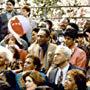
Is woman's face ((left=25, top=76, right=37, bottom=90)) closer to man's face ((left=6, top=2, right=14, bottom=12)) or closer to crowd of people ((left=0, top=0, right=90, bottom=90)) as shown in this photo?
crowd of people ((left=0, top=0, right=90, bottom=90))

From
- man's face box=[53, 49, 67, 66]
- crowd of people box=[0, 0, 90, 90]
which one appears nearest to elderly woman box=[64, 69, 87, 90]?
crowd of people box=[0, 0, 90, 90]

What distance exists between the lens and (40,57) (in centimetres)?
860

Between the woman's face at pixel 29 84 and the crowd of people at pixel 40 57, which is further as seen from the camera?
the crowd of people at pixel 40 57

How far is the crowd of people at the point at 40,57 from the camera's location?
21.3 feet

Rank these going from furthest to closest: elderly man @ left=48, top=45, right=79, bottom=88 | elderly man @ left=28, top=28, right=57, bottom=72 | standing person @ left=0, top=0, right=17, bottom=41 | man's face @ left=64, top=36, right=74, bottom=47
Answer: standing person @ left=0, top=0, right=17, bottom=41 < elderly man @ left=28, top=28, right=57, bottom=72 < man's face @ left=64, top=36, right=74, bottom=47 < elderly man @ left=48, top=45, right=79, bottom=88

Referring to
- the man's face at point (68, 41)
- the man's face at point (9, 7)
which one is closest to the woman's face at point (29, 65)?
the man's face at point (68, 41)

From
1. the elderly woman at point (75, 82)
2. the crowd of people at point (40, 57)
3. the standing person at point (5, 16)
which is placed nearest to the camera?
the elderly woman at point (75, 82)

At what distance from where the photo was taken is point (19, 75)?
735cm

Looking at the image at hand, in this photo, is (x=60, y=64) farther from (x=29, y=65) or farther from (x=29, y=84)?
(x=29, y=84)

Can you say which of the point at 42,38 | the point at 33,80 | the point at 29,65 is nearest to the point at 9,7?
the point at 42,38

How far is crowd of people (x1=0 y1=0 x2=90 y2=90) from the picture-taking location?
6496 mm

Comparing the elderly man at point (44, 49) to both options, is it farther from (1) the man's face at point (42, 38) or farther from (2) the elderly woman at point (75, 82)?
(2) the elderly woman at point (75, 82)

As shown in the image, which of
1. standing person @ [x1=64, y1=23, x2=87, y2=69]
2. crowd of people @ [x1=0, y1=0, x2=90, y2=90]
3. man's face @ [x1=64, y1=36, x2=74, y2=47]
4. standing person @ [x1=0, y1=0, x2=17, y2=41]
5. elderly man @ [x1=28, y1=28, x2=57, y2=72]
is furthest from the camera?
standing person @ [x1=0, y1=0, x2=17, y2=41]

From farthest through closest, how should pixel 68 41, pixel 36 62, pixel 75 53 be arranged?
pixel 68 41
pixel 75 53
pixel 36 62
